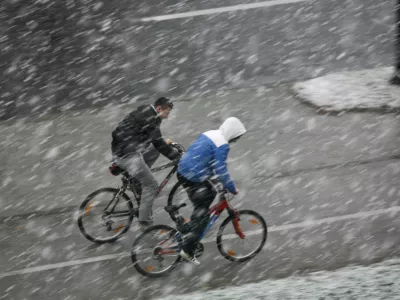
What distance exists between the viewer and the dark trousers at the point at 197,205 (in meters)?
7.87

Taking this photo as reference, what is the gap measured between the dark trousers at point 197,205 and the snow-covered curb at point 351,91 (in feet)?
17.9

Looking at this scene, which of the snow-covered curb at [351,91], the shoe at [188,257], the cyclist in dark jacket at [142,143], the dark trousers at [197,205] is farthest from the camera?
the snow-covered curb at [351,91]

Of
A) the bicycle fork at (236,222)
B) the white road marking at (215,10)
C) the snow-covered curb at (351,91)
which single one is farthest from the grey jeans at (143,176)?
the white road marking at (215,10)

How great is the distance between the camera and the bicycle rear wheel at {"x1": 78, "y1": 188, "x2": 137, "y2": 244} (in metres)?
8.91

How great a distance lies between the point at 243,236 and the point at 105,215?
211 cm

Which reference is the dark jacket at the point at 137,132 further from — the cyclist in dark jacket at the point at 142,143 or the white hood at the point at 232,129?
the white hood at the point at 232,129

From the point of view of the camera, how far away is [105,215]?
29.5 feet

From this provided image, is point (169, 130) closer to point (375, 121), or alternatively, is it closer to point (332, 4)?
point (375, 121)

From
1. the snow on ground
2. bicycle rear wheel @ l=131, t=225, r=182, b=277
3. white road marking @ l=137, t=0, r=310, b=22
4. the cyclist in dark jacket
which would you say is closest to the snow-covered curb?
white road marking @ l=137, t=0, r=310, b=22

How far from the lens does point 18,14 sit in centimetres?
1511

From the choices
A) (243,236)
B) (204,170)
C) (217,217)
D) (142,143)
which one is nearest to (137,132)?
(142,143)

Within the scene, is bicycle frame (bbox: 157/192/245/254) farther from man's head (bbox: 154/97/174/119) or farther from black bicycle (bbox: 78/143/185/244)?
man's head (bbox: 154/97/174/119)

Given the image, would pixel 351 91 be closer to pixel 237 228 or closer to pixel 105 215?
pixel 237 228

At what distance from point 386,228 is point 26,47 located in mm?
9387
